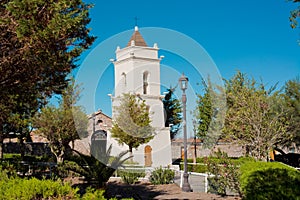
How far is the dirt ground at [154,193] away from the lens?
11.7 m

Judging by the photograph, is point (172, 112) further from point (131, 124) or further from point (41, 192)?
point (41, 192)

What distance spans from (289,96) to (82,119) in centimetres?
1509

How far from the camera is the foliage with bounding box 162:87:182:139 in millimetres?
33344

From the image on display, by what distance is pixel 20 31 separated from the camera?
245 inches

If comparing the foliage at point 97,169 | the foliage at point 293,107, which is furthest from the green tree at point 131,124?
the foliage at point 97,169

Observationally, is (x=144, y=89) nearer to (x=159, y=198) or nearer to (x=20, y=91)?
(x=159, y=198)

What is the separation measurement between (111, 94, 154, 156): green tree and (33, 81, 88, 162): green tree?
276 centimetres

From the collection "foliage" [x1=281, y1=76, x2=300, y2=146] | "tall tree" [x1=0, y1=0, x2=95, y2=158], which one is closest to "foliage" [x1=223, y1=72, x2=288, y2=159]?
"foliage" [x1=281, y1=76, x2=300, y2=146]

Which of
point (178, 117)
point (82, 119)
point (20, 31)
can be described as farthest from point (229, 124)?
point (20, 31)

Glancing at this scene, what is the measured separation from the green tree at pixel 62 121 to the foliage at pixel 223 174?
1333cm

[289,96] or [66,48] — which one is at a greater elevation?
[289,96]

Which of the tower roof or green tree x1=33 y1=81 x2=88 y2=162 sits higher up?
the tower roof

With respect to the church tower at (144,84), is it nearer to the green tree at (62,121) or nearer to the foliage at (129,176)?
the green tree at (62,121)

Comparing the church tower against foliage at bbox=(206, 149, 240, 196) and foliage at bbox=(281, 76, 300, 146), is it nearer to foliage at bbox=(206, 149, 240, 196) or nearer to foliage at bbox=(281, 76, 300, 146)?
foliage at bbox=(281, 76, 300, 146)
